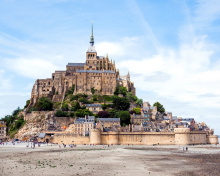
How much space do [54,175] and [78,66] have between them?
84499 millimetres

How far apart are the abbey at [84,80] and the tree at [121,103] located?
10399 mm

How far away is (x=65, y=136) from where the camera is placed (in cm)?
7506

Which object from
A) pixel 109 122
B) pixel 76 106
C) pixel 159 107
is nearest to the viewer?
pixel 109 122

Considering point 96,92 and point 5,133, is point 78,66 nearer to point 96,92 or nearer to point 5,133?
point 96,92

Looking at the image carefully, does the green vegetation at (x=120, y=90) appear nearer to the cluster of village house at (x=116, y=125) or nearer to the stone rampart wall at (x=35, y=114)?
the cluster of village house at (x=116, y=125)

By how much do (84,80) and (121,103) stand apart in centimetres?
1703

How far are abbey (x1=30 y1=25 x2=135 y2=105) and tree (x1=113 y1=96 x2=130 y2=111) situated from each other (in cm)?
1040

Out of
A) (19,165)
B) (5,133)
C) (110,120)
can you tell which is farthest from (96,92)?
(19,165)

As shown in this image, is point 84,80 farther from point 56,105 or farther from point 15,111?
point 15,111

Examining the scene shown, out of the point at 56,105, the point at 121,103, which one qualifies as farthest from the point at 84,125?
the point at 56,105

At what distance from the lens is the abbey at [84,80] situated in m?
105

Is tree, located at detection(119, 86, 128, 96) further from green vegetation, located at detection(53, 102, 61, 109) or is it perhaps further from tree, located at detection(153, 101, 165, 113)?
green vegetation, located at detection(53, 102, 61, 109)

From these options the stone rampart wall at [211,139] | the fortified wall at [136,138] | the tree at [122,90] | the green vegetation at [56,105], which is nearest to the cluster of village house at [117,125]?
the fortified wall at [136,138]

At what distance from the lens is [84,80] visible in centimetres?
10475
